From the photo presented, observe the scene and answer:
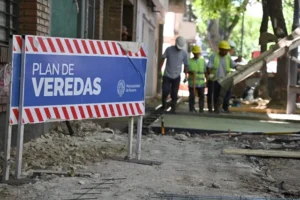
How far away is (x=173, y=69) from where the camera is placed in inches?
604

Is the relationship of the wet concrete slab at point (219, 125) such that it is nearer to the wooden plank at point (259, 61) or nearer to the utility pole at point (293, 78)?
the wooden plank at point (259, 61)

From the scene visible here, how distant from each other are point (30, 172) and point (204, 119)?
8.21 metres

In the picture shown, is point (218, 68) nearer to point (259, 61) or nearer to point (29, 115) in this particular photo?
point (259, 61)

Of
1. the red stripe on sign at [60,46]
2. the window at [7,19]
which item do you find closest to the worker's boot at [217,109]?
the window at [7,19]

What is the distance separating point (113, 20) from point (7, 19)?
6.91 meters

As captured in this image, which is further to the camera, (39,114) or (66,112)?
(66,112)

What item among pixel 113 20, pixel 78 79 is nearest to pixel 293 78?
pixel 113 20

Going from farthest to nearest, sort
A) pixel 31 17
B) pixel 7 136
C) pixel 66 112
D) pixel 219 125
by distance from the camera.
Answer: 1. pixel 219 125
2. pixel 31 17
3. pixel 66 112
4. pixel 7 136

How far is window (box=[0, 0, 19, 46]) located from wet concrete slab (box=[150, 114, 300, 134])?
13.4 ft

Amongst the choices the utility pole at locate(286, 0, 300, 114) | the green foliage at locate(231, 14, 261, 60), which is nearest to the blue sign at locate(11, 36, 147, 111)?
the utility pole at locate(286, 0, 300, 114)

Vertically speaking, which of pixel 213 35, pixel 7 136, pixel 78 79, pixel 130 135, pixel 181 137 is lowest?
pixel 181 137

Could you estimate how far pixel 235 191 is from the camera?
657 centimetres

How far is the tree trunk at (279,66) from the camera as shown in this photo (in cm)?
1835

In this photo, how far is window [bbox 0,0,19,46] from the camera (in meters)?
8.22
